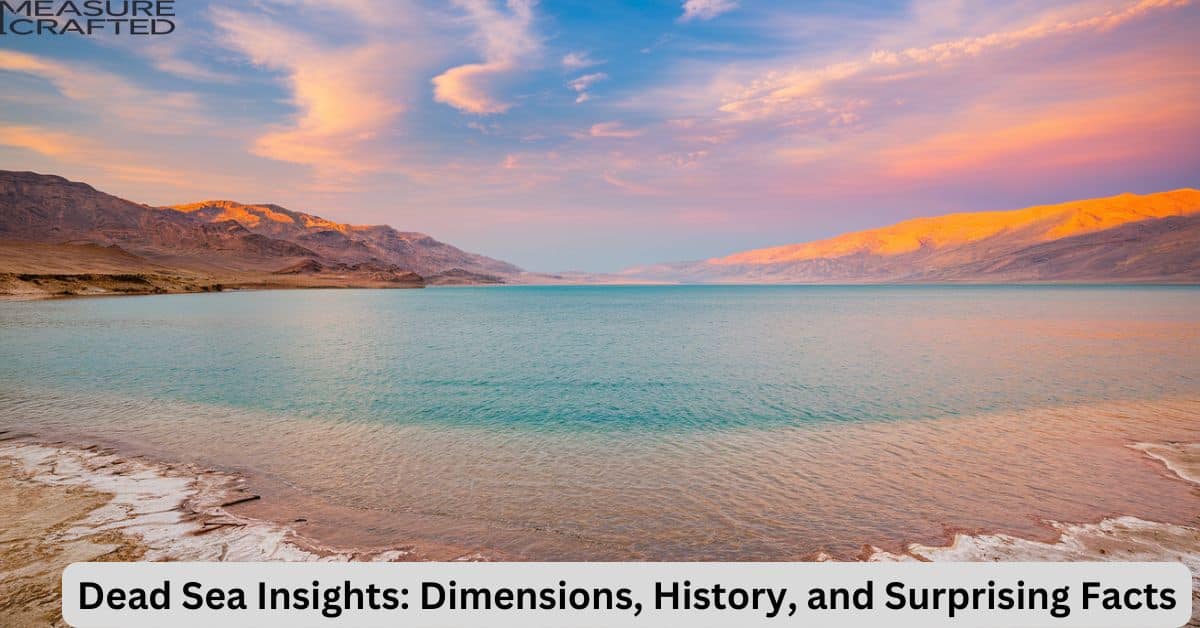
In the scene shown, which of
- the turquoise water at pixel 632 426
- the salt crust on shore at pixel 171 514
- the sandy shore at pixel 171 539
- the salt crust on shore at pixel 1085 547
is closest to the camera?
the sandy shore at pixel 171 539

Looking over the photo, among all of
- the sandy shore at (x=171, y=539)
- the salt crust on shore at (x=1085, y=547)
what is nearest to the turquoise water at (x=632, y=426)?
the salt crust on shore at (x=1085, y=547)

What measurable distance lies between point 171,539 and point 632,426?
12.1 metres

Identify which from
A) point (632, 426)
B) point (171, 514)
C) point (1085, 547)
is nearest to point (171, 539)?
point (171, 514)

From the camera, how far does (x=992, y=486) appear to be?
12016 mm

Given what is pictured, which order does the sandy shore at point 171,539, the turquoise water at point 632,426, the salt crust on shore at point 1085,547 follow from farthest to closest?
the turquoise water at point 632,426
the salt crust on shore at point 1085,547
the sandy shore at point 171,539

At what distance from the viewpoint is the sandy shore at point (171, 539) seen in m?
7.59

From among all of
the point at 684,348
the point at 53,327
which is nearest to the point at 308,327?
the point at 53,327

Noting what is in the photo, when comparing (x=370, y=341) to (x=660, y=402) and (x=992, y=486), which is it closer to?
(x=660, y=402)

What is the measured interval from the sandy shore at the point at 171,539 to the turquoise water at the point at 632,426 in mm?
802

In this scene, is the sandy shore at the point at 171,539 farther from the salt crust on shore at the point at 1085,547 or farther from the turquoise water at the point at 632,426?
the turquoise water at the point at 632,426

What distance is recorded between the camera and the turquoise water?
10.4 m

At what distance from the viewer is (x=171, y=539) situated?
8.75m

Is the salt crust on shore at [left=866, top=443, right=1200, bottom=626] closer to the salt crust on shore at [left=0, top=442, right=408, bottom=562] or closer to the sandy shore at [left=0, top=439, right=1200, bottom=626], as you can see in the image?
the sandy shore at [left=0, top=439, right=1200, bottom=626]

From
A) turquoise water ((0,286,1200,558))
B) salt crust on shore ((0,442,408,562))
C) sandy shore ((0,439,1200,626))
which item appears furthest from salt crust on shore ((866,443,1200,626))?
salt crust on shore ((0,442,408,562))
